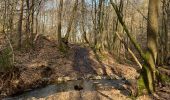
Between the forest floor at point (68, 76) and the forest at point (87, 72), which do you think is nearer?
the forest at point (87, 72)

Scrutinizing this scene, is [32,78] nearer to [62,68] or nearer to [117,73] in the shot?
[62,68]

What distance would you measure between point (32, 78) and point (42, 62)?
4678 mm

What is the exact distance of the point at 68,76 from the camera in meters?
20.7

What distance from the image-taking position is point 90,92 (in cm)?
1434

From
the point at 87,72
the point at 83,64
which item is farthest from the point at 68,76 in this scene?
the point at 83,64

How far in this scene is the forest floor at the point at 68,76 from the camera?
1398cm

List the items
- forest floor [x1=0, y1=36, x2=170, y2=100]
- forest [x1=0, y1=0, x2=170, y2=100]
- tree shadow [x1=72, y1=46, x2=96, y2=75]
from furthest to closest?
tree shadow [x1=72, y1=46, x2=96, y2=75], forest floor [x1=0, y1=36, x2=170, y2=100], forest [x1=0, y1=0, x2=170, y2=100]

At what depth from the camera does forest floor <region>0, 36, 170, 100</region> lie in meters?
14.0

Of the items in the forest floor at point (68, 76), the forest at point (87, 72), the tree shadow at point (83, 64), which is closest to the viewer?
the forest at point (87, 72)

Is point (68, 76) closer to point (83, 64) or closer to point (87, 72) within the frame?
point (87, 72)

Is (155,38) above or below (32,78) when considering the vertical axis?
above

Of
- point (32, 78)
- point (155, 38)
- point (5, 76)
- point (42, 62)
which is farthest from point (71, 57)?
point (155, 38)

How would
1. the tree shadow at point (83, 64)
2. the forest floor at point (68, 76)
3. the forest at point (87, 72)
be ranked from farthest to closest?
the tree shadow at point (83, 64) < the forest floor at point (68, 76) < the forest at point (87, 72)

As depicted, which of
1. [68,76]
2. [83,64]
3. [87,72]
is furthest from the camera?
[83,64]
